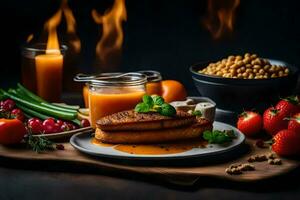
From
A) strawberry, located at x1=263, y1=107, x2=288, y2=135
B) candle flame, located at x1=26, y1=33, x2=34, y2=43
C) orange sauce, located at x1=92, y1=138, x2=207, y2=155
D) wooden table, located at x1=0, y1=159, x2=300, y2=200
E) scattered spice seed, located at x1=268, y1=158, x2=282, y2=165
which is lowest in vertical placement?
wooden table, located at x1=0, y1=159, x2=300, y2=200

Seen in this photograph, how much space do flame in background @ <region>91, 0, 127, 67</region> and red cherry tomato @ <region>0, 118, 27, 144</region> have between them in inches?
48.8

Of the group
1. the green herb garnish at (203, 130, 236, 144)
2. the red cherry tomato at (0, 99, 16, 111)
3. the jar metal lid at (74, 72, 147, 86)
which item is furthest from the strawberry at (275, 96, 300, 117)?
the red cherry tomato at (0, 99, 16, 111)

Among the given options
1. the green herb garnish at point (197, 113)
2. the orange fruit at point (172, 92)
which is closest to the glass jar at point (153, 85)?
the orange fruit at point (172, 92)

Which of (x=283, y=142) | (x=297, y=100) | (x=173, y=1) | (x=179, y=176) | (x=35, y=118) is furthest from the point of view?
(x=173, y=1)

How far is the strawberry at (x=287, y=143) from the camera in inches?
87.7

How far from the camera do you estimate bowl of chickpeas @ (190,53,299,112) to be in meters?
2.64

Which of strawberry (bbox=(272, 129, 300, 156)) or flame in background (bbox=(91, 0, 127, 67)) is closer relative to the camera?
strawberry (bbox=(272, 129, 300, 156))

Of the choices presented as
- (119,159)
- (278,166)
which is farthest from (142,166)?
(278,166)

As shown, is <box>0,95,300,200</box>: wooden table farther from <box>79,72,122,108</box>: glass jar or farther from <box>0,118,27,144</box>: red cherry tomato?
<box>79,72,122,108</box>: glass jar

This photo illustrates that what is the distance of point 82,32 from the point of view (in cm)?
369

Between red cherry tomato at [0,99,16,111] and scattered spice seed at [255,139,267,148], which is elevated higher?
red cherry tomato at [0,99,16,111]

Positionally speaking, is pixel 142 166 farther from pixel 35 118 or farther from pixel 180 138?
pixel 35 118

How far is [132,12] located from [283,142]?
→ 5.16ft

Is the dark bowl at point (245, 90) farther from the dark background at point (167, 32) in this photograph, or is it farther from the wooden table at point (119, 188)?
the dark background at point (167, 32)
